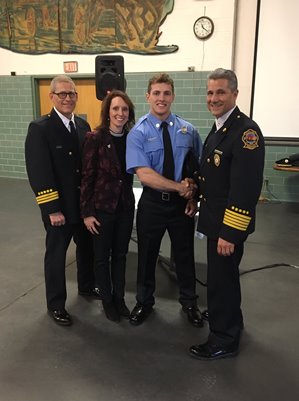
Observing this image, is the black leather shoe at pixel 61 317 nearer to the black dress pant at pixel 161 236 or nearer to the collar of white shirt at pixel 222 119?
the black dress pant at pixel 161 236

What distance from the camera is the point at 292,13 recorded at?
4852 millimetres

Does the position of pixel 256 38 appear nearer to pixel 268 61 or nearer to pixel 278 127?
pixel 268 61

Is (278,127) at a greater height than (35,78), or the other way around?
(35,78)

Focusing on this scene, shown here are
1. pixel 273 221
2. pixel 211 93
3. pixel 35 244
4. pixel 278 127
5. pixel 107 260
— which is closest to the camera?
pixel 211 93

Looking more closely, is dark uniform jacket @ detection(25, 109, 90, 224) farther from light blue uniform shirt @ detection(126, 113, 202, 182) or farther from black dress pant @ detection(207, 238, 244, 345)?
black dress pant @ detection(207, 238, 244, 345)

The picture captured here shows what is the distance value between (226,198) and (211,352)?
0.93 metres

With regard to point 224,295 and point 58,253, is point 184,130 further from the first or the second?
point 58,253

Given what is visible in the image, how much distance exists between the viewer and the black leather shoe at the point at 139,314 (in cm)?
258

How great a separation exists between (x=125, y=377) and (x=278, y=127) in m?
4.24

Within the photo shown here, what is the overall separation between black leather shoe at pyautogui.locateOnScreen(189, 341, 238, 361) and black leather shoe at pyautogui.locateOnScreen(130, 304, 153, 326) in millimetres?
461

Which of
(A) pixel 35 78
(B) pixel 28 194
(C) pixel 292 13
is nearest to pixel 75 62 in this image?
(A) pixel 35 78

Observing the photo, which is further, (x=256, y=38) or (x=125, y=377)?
(x=256, y=38)

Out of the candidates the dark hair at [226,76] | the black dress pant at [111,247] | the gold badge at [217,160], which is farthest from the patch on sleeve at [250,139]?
the black dress pant at [111,247]

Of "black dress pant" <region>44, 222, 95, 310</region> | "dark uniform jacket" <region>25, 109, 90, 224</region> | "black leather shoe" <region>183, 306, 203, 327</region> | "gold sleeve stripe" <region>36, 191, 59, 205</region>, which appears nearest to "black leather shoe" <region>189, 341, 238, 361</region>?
"black leather shoe" <region>183, 306, 203, 327</region>
